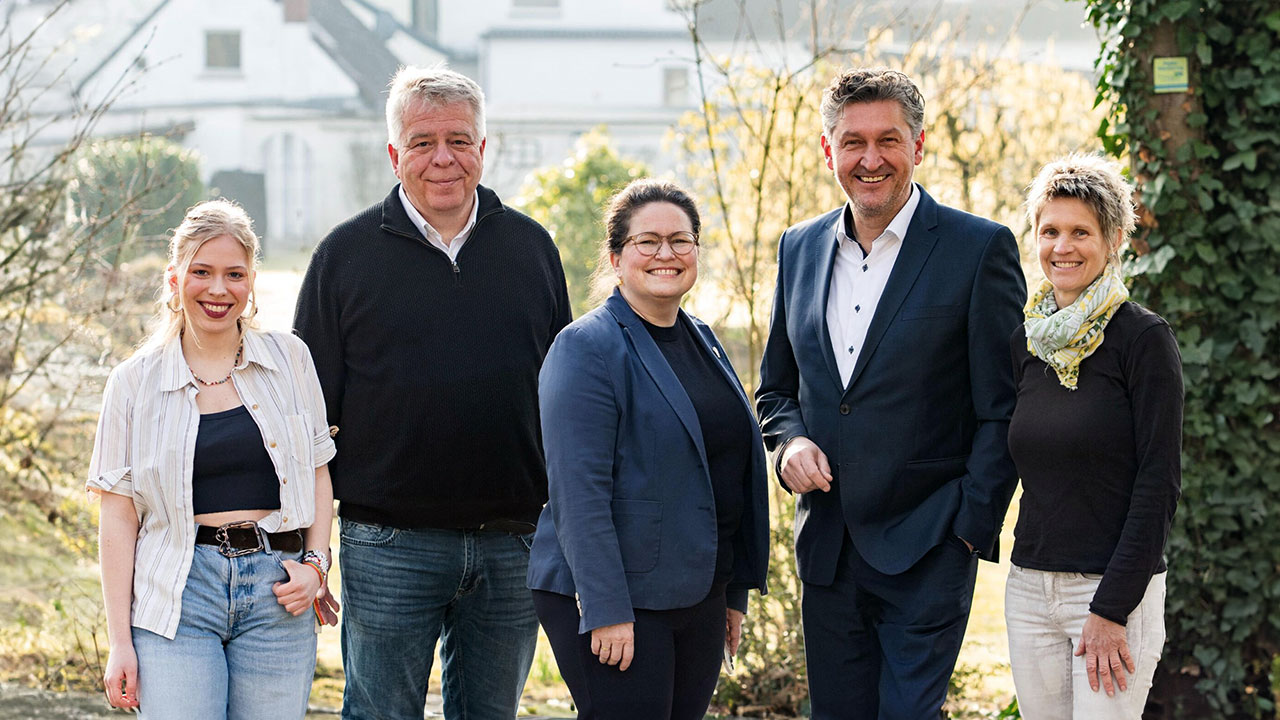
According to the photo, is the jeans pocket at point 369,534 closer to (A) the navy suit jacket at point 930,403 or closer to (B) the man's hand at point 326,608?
(B) the man's hand at point 326,608

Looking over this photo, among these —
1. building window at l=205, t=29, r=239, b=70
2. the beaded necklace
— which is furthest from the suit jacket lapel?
building window at l=205, t=29, r=239, b=70

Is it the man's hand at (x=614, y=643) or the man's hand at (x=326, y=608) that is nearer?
A: the man's hand at (x=614, y=643)

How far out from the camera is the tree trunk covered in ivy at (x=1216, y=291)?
417cm

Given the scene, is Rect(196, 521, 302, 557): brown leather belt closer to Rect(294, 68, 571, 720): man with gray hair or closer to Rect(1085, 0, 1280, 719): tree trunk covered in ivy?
Rect(294, 68, 571, 720): man with gray hair

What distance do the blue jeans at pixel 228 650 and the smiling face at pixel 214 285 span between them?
51cm

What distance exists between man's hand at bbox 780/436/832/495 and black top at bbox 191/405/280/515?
1.21 m

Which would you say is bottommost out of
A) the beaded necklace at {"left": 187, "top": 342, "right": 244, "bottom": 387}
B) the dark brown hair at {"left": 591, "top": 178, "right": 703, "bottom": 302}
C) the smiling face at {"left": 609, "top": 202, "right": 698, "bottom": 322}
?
the beaded necklace at {"left": 187, "top": 342, "right": 244, "bottom": 387}

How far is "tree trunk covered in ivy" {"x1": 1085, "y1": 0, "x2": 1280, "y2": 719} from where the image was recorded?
13.7ft

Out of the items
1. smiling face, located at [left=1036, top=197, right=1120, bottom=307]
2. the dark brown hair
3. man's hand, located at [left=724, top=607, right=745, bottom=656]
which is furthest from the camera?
man's hand, located at [left=724, top=607, right=745, bottom=656]

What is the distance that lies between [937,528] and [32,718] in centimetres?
363

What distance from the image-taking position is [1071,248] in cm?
269

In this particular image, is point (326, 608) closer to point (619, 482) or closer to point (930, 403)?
point (619, 482)

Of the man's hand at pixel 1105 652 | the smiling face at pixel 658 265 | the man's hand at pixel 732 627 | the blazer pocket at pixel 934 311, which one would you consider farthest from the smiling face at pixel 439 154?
the man's hand at pixel 1105 652

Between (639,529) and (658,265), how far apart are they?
23.4 inches
